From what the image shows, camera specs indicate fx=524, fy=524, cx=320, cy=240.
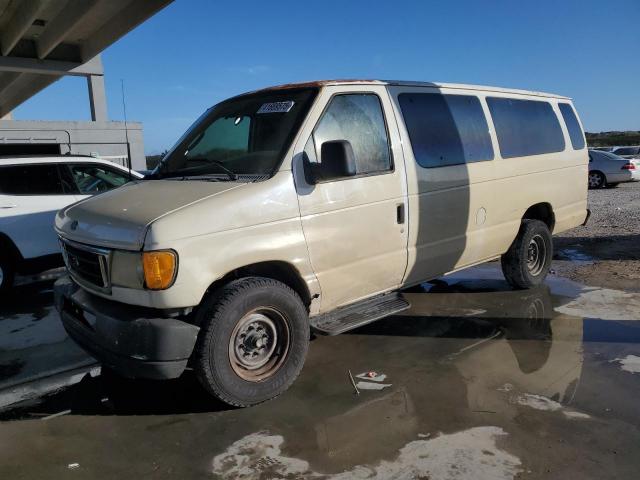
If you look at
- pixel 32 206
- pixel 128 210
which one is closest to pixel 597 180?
pixel 32 206

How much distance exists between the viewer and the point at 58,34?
541 inches

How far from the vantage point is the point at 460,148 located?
16.3ft

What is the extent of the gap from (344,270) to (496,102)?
281 centimetres

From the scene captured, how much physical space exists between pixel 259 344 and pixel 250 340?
72 mm

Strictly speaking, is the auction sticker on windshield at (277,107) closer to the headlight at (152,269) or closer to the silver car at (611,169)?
the headlight at (152,269)

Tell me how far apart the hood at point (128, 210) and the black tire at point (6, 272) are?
3.21 m

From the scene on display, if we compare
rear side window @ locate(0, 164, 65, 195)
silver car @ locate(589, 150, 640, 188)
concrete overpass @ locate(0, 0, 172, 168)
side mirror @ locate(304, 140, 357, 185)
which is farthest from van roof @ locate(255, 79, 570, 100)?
silver car @ locate(589, 150, 640, 188)

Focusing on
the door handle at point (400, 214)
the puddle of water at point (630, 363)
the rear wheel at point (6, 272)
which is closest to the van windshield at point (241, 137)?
the door handle at point (400, 214)

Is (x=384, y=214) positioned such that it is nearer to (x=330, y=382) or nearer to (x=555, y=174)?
(x=330, y=382)

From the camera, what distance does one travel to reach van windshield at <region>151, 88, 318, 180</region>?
3797 mm

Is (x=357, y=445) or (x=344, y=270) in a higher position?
(x=344, y=270)

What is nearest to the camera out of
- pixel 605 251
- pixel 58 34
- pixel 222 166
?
pixel 222 166

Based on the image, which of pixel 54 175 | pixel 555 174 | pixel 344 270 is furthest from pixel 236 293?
pixel 54 175

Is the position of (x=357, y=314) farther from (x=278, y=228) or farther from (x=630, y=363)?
(x=630, y=363)
